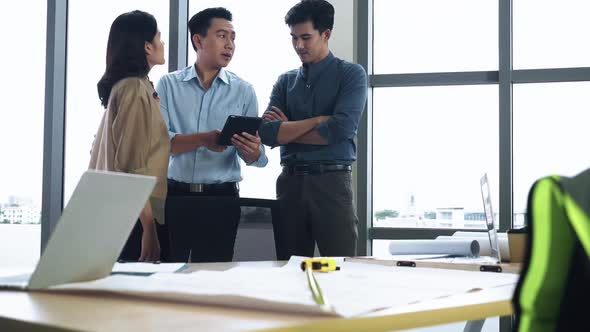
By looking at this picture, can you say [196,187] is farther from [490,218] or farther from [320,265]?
[320,265]

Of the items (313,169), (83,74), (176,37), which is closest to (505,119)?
(313,169)

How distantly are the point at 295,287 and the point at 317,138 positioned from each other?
7.21ft

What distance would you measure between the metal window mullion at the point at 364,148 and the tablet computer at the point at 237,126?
1.43 m

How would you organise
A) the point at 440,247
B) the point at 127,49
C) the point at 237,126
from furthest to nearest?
the point at 237,126 < the point at 127,49 < the point at 440,247

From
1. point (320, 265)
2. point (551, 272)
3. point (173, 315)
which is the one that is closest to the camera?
point (551, 272)

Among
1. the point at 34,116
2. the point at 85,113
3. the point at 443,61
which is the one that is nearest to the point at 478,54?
the point at 443,61

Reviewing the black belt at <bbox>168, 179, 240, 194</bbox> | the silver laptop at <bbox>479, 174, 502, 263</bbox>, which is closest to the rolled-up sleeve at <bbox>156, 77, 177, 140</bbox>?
the black belt at <bbox>168, 179, 240, 194</bbox>

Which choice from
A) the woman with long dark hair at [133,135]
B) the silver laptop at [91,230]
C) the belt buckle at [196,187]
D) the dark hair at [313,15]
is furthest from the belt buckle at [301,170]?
the silver laptop at [91,230]

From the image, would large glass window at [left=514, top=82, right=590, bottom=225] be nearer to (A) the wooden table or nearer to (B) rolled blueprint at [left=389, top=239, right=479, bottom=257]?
(B) rolled blueprint at [left=389, top=239, right=479, bottom=257]

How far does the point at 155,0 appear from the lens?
4.58 metres

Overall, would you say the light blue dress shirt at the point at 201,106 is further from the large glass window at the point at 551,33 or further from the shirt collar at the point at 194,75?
the large glass window at the point at 551,33

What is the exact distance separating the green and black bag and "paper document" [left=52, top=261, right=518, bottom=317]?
267 millimetres

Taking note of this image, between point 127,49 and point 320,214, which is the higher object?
point 127,49

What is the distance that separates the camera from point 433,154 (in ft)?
14.2
